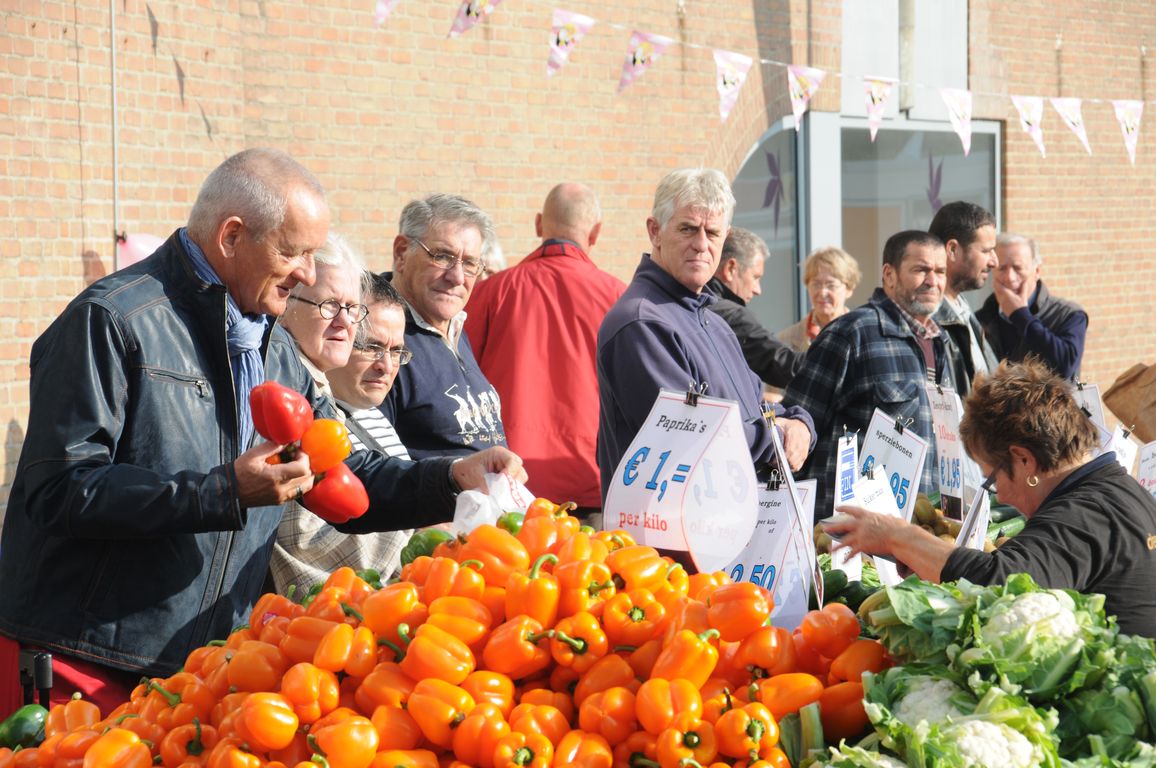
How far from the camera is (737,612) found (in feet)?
7.05

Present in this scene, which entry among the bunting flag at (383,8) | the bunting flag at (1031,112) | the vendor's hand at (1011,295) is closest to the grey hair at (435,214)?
the bunting flag at (383,8)

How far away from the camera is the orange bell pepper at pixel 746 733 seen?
198 cm

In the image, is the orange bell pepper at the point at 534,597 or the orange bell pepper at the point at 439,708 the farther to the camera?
the orange bell pepper at the point at 534,597

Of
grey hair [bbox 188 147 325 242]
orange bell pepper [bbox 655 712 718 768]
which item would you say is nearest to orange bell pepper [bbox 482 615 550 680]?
orange bell pepper [bbox 655 712 718 768]

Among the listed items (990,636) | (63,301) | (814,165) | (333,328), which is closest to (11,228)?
(63,301)

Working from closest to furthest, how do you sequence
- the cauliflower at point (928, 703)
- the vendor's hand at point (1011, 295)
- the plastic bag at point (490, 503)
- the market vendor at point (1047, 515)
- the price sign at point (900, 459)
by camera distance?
the cauliflower at point (928, 703), the plastic bag at point (490, 503), the market vendor at point (1047, 515), the price sign at point (900, 459), the vendor's hand at point (1011, 295)

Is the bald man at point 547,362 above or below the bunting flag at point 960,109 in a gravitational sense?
below

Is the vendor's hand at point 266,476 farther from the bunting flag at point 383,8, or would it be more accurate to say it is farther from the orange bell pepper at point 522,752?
the bunting flag at point 383,8

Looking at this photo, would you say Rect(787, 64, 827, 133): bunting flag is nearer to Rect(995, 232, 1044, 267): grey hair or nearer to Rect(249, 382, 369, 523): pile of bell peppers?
Rect(995, 232, 1044, 267): grey hair

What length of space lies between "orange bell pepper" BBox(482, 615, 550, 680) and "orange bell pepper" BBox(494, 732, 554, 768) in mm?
152

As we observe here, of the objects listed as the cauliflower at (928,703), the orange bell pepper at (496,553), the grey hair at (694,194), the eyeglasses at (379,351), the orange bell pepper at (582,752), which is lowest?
the orange bell pepper at (582,752)

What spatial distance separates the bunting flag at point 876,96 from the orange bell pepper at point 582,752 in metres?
8.88

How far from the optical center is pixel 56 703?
8.65ft

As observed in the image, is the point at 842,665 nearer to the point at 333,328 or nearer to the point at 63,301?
the point at 333,328
